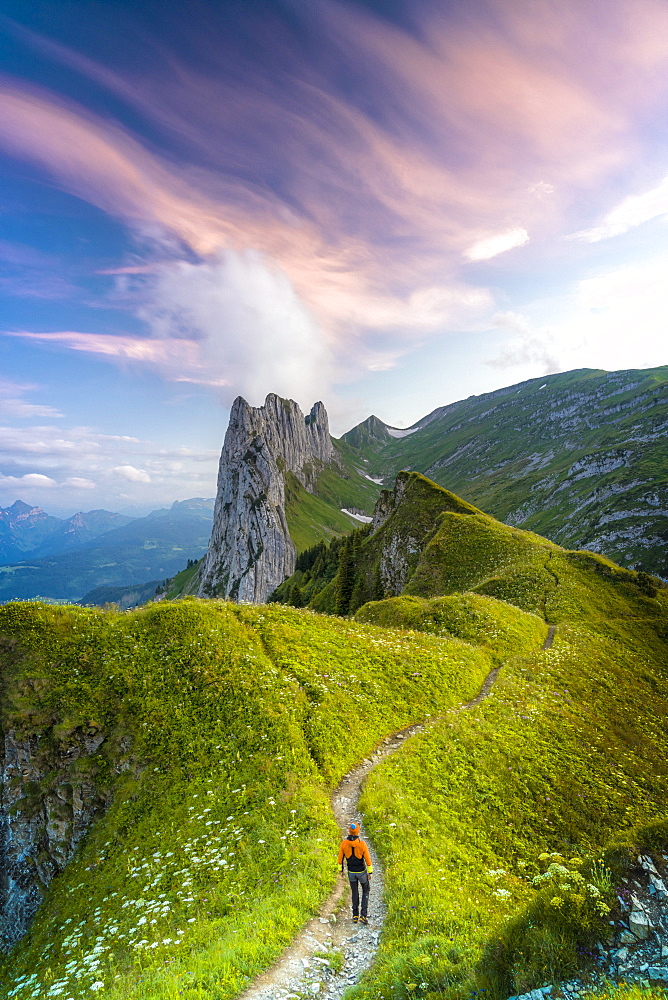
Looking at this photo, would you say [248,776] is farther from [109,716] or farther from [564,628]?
[564,628]

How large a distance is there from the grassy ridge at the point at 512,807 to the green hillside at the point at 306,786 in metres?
0.07

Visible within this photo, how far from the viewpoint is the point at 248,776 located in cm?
1762

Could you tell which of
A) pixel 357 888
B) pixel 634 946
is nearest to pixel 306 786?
pixel 357 888

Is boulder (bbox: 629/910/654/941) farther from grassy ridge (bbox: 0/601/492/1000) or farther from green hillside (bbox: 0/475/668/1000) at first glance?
grassy ridge (bbox: 0/601/492/1000)

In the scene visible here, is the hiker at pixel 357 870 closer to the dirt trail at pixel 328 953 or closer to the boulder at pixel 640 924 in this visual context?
the dirt trail at pixel 328 953

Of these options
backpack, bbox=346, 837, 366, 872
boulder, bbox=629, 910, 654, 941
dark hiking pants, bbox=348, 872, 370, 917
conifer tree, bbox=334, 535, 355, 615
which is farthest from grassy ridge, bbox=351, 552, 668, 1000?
conifer tree, bbox=334, 535, 355, 615

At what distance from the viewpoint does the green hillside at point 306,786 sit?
964 centimetres

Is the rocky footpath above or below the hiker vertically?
above

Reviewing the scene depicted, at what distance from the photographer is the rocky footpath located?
251 inches

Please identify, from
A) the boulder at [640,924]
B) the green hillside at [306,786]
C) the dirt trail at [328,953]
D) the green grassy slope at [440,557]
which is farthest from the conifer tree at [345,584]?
the boulder at [640,924]

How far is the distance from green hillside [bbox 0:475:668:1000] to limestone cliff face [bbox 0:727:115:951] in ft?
0.71

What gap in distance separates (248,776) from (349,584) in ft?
236

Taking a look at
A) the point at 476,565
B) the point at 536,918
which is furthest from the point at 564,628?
the point at 536,918

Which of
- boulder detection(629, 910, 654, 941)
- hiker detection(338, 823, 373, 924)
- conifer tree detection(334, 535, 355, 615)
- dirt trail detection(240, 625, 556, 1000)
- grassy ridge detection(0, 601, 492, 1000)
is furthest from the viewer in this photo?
conifer tree detection(334, 535, 355, 615)
